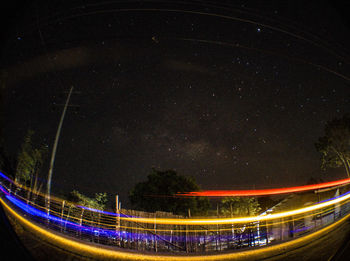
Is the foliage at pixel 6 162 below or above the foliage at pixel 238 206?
above

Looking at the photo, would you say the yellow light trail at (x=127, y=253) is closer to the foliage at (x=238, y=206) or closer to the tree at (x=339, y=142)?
the tree at (x=339, y=142)

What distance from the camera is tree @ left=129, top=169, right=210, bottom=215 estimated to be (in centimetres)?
1730

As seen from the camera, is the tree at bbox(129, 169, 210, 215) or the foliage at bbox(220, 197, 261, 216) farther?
the tree at bbox(129, 169, 210, 215)

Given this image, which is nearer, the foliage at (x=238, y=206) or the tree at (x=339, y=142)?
the tree at (x=339, y=142)

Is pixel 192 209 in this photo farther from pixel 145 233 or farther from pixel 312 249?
pixel 312 249

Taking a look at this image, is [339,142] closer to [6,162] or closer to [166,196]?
[6,162]

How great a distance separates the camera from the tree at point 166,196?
17.3 meters

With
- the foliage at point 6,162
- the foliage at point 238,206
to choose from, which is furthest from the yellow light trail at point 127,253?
the foliage at point 238,206

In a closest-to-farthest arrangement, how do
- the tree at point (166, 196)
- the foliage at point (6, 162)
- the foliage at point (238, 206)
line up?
the foliage at point (6, 162) → the foliage at point (238, 206) → the tree at point (166, 196)

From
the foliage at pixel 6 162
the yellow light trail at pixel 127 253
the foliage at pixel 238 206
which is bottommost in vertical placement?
the foliage at pixel 238 206

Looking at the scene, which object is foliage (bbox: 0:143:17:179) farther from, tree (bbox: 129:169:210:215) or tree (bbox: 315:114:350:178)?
tree (bbox: 129:169:210:215)

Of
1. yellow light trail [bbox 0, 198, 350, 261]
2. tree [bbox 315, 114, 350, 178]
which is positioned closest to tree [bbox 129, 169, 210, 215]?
yellow light trail [bbox 0, 198, 350, 261]

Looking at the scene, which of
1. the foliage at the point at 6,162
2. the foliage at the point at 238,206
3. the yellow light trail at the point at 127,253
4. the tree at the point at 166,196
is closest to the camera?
the foliage at the point at 6,162

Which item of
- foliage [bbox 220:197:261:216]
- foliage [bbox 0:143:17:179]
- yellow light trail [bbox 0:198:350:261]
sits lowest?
foliage [bbox 220:197:261:216]
